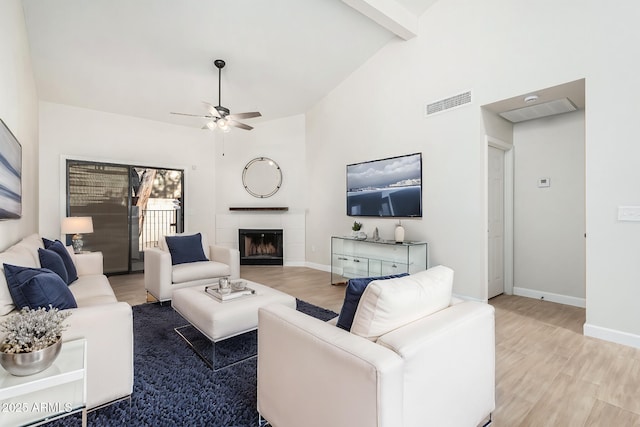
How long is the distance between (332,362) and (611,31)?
11.9 ft

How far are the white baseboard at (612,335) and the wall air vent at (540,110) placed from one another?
2311mm

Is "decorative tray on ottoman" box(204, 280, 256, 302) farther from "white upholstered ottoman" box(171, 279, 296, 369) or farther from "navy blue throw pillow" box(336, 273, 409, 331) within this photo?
"navy blue throw pillow" box(336, 273, 409, 331)

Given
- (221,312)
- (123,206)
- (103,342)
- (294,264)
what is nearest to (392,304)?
(221,312)

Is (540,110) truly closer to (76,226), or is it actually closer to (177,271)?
(177,271)

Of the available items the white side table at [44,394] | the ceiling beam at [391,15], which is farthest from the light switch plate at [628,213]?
the white side table at [44,394]

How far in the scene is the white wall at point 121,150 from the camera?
5.03 m

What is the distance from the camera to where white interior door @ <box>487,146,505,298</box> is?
4.02 meters

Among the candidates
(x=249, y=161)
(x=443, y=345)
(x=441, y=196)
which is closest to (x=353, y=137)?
(x=441, y=196)

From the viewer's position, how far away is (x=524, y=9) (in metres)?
3.24

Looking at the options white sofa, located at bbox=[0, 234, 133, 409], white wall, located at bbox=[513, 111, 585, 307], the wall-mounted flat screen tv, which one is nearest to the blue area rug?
white sofa, located at bbox=[0, 234, 133, 409]

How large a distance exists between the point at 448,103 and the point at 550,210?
6.07ft

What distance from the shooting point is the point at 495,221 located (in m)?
4.14

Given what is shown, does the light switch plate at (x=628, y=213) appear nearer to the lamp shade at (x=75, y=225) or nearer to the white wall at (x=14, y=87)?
the white wall at (x=14, y=87)

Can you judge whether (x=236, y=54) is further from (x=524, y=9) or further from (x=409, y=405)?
(x=409, y=405)
